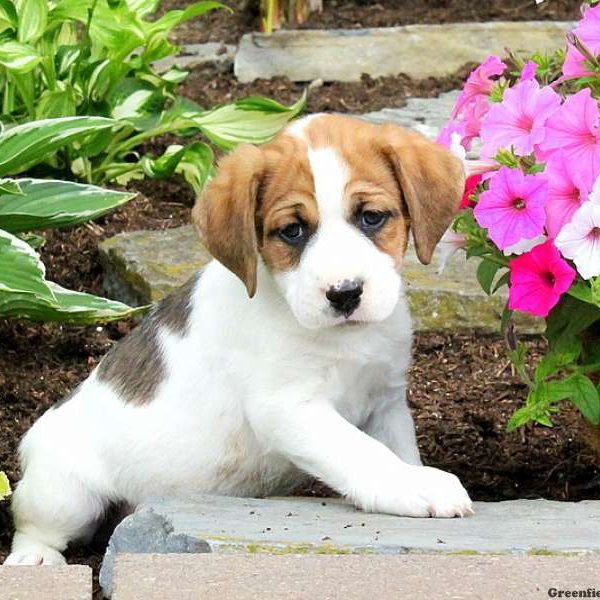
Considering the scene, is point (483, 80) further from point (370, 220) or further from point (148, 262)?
point (148, 262)

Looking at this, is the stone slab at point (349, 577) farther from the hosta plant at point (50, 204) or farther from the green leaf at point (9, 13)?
the green leaf at point (9, 13)

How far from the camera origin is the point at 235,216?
14.7 ft

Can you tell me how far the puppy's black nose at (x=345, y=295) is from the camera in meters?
4.17

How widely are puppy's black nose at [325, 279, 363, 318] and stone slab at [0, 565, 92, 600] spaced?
1.04 metres

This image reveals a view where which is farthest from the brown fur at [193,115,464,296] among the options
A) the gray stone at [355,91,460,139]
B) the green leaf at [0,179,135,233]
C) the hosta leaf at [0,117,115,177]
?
the gray stone at [355,91,460,139]

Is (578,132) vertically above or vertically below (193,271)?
above

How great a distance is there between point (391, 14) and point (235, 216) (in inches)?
255

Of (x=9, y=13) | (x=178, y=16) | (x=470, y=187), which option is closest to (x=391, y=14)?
(x=178, y=16)

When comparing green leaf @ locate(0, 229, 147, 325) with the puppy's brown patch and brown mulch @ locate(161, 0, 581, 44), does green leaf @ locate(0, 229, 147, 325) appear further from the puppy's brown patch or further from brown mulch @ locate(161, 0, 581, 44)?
brown mulch @ locate(161, 0, 581, 44)

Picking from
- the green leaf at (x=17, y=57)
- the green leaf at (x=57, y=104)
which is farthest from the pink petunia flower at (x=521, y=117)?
the green leaf at (x=57, y=104)

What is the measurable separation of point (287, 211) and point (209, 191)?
0.32m

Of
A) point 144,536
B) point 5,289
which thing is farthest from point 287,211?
point 5,289

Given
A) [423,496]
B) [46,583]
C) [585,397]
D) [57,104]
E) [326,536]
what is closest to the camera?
[46,583]

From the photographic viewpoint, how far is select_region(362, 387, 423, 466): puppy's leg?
4.91 m
